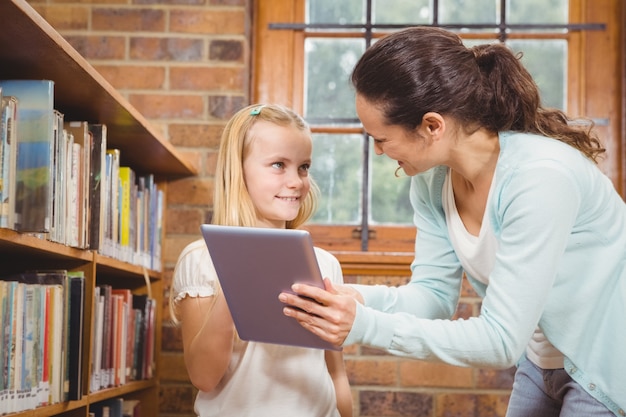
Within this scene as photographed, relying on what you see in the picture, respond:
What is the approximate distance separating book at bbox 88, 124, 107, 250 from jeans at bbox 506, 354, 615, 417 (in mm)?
976

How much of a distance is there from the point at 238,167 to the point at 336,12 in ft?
4.14

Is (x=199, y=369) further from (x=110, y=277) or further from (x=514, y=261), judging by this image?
(x=110, y=277)

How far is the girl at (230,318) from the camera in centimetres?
171

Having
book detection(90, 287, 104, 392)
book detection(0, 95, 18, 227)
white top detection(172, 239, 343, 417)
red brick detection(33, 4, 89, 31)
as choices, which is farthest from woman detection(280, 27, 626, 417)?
red brick detection(33, 4, 89, 31)

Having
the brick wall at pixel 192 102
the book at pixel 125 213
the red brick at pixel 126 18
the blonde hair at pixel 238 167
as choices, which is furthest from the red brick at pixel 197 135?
the blonde hair at pixel 238 167

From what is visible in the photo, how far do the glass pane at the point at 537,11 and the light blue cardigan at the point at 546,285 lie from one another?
159cm

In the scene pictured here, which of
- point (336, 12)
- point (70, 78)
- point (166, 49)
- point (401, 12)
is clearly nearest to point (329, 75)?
point (336, 12)

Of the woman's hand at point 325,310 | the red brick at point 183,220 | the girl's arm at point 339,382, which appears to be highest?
the red brick at point 183,220

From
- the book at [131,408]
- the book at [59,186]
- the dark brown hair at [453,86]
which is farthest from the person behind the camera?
the book at [131,408]

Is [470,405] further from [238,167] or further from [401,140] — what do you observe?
[401,140]

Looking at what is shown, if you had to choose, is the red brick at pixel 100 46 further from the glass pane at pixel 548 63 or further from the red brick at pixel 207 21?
the glass pane at pixel 548 63

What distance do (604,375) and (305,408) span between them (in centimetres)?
63

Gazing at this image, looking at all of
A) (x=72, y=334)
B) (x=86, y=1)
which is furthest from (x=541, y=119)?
(x=86, y=1)

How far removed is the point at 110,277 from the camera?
262cm
